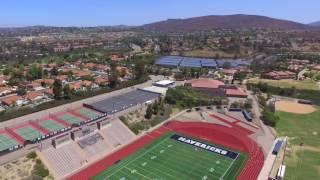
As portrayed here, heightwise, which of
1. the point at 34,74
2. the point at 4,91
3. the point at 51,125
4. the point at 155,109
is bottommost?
the point at 51,125

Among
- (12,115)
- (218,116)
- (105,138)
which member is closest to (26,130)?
(12,115)

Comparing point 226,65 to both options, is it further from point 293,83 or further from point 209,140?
point 209,140

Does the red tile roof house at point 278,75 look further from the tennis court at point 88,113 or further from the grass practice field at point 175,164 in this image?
the tennis court at point 88,113

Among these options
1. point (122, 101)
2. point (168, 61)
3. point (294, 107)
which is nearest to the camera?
point (122, 101)

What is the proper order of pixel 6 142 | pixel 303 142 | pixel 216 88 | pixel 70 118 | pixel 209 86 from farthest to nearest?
pixel 209 86
pixel 216 88
pixel 70 118
pixel 303 142
pixel 6 142

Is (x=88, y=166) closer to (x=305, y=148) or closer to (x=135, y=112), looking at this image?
(x=135, y=112)

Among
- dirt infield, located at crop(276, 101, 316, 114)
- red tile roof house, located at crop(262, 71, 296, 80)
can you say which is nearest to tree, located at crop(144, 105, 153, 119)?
dirt infield, located at crop(276, 101, 316, 114)

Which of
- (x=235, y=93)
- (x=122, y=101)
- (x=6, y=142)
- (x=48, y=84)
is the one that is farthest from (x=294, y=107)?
(x=48, y=84)

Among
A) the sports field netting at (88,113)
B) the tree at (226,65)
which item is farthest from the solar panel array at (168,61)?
the sports field netting at (88,113)
